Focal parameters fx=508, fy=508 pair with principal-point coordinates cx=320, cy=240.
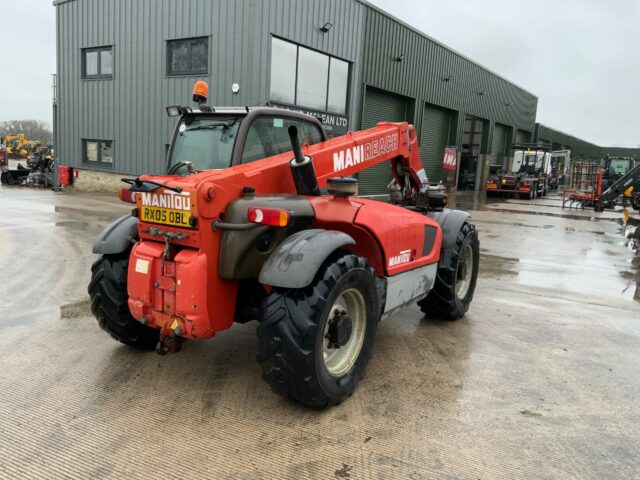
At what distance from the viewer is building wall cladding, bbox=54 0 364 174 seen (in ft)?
48.1

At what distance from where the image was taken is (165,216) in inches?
127

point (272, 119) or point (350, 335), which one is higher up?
point (272, 119)

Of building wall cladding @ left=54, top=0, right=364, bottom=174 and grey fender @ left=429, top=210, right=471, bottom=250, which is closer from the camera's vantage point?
grey fender @ left=429, top=210, right=471, bottom=250

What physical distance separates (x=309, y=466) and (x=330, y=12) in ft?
54.1

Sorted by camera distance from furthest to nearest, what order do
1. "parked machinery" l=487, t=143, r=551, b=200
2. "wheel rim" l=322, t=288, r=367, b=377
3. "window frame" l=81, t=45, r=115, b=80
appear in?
1. "parked machinery" l=487, t=143, r=551, b=200
2. "window frame" l=81, t=45, r=115, b=80
3. "wheel rim" l=322, t=288, r=367, b=377

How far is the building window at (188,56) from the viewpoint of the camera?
15555 millimetres

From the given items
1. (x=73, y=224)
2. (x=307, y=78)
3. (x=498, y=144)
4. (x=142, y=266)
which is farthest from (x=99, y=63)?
(x=498, y=144)

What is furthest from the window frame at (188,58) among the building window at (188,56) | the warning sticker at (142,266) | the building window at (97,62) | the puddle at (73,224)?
the warning sticker at (142,266)

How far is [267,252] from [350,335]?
84cm

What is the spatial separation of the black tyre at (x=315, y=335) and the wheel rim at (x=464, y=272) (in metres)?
2.41

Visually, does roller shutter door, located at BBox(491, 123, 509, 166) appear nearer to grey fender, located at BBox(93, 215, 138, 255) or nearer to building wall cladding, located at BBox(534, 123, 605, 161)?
building wall cladding, located at BBox(534, 123, 605, 161)

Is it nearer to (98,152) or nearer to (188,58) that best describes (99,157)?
(98,152)

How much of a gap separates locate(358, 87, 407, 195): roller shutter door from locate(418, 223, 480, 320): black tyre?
49.2ft

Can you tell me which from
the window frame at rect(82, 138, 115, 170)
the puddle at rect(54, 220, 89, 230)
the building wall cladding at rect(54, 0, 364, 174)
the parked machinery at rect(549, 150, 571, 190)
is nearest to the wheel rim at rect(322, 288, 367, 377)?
the puddle at rect(54, 220, 89, 230)
